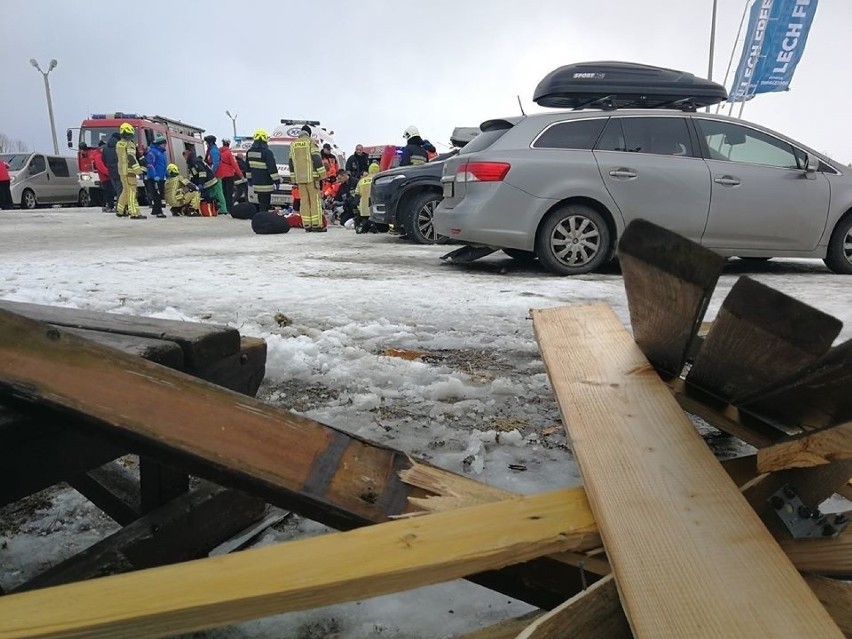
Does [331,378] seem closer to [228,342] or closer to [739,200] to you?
[228,342]

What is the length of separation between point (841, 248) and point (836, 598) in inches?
248

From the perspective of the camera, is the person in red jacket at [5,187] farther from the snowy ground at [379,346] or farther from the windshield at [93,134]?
the snowy ground at [379,346]

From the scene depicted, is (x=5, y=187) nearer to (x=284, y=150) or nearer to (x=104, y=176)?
(x=104, y=176)

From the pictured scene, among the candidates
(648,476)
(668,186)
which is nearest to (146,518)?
(648,476)

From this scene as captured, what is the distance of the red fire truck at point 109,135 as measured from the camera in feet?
64.8

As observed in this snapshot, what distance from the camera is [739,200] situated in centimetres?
586

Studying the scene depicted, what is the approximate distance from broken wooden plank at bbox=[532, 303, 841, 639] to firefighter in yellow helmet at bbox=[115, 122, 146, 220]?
48.2 ft

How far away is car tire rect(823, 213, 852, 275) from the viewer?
6.14 m

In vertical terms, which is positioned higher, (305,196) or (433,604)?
(305,196)

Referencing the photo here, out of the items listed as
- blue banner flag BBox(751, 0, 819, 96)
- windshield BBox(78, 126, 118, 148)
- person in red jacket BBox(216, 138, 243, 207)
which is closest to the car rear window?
person in red jacket BBox(216, 138, 243, 207)

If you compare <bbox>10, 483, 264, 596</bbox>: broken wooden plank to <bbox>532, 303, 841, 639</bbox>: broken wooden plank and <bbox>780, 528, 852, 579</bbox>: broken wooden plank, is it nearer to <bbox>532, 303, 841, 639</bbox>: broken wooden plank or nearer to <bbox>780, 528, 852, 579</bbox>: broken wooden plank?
<bbox>532, 303, 841, 639</bbox>: broken wooden plank

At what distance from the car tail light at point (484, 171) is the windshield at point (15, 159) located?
20386 millimetres

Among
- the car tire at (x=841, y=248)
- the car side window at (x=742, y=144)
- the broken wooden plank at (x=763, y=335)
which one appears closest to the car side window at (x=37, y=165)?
the car side window at (x=742, y=144)

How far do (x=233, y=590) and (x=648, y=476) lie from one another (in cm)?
72
